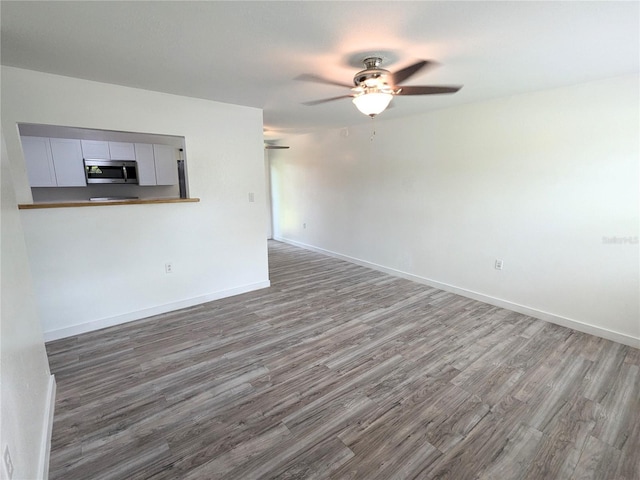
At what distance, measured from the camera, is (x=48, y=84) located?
2.40 meters

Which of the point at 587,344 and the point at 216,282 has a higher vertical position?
the point at 216,282

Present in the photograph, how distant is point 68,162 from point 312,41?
4658 mm

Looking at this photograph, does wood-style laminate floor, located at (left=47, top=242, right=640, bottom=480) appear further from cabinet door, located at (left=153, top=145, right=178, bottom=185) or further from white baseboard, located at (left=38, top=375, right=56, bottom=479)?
cabinet door, located at (left=153, top=145, right=178, bottom=185)

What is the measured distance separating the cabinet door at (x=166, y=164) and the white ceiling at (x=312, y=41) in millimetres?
2856

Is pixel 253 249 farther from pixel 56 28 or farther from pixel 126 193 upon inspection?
pixel 126 193

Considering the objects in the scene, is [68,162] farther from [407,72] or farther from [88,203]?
[407,72]

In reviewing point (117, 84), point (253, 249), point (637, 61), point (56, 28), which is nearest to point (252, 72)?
point (56, 28)

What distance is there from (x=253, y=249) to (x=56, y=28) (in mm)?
2660

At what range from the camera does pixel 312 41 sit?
180 cm

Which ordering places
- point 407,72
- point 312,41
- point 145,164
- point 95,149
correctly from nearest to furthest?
point 312,41 → point 407,72 → point 95,149 → point 145,164

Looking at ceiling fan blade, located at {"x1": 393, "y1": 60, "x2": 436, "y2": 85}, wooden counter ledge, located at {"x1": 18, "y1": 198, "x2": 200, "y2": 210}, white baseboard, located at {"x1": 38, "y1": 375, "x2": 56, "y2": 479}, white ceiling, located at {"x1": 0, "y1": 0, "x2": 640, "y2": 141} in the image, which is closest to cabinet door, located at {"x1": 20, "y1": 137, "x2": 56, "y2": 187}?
wooden counter ledge, located at {"x1": 18, "y1": 198, "x2": 200, "y2": 210}

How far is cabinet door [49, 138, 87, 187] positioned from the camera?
4398 millimetres

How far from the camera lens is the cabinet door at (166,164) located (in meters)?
5.30

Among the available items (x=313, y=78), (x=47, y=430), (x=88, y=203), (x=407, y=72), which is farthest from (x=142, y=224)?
(x=407, y=72)
